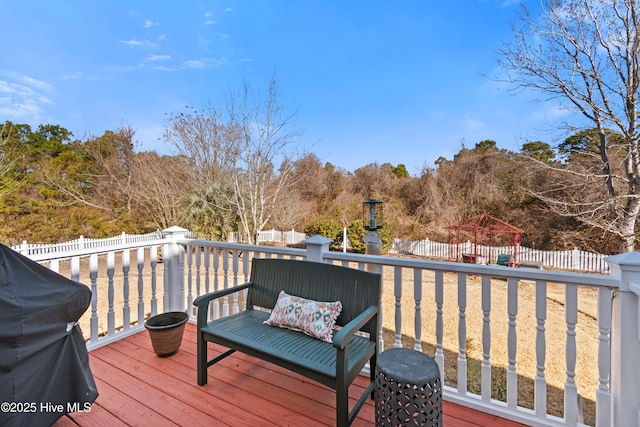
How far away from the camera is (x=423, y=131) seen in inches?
422

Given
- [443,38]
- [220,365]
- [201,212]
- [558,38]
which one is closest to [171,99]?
[201,212]

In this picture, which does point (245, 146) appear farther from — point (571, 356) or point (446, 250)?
point (571, 356)

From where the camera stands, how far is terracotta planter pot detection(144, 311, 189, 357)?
2.31 m

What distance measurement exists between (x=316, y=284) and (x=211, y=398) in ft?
3.36

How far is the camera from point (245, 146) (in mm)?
8945

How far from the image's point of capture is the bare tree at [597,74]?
20.0ft

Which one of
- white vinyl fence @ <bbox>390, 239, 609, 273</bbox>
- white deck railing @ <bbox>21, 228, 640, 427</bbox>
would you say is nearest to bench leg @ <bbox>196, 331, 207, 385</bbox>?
white deck railing @ <bbox>21, 228, 640, 427</bbox>

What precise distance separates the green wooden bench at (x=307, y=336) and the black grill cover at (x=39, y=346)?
0.65 meters

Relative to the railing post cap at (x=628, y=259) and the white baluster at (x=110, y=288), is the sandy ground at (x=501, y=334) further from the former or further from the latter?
the railing post cap at (x=628, y=259)

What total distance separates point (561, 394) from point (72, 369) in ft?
14.4

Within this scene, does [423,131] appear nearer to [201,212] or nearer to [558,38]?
[558,38]

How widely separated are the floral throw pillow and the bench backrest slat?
7cm

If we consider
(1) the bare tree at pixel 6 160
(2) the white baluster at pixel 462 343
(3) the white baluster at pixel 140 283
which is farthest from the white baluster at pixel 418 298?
(1) the bare tree at pixel 6 160

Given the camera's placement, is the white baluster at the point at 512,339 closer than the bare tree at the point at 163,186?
Yes
